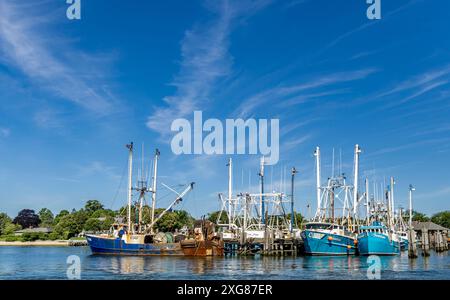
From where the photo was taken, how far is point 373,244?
6762cm

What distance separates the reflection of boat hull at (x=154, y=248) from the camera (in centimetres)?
7194

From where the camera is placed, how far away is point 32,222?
19962cm

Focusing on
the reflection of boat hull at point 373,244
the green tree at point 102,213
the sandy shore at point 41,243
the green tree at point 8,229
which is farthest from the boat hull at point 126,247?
A: the green tree at point 8,229

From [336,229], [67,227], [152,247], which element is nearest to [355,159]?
[336,229]

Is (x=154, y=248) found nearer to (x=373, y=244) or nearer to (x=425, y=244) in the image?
(x=373, y=244)

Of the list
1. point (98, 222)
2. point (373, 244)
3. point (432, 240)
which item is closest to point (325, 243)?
point (373, 244)

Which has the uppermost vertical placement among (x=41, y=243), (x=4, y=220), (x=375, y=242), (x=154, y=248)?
(x=4, y=220)

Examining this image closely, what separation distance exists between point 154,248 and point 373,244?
33104mm

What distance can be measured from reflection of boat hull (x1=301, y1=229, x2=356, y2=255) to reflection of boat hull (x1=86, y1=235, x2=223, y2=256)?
1449 cm

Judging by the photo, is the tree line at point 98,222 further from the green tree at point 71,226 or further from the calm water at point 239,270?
the calm water at point 239,270

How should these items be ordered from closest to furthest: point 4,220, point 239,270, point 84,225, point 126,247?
point 239,270
point 126,247
point 84,225
point 4,220
